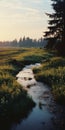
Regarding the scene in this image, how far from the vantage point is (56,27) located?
114 ft

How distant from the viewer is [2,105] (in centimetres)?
Answer: 1568

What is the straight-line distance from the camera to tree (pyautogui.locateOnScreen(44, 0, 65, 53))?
33.8 m

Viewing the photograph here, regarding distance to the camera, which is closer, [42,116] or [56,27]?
[42,116]

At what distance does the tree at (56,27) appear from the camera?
33812 mm

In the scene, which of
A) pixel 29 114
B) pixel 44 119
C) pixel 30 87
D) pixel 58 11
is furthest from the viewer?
pixel 58 11

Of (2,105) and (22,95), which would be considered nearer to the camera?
(2,105)

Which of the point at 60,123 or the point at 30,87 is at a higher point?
the point at 60,123

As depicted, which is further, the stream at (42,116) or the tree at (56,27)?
the tree at (56,27)

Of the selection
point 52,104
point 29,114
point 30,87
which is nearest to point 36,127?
point 29,114

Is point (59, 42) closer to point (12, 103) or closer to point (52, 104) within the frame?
point (52, 104)

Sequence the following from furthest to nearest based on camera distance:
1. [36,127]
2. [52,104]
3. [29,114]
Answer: [52,104] < [29,114] < [36,127]

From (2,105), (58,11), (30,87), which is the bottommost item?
(30,87)

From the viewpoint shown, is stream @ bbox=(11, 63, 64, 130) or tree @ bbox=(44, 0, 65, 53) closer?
stream @ bbox=(11, 63, 64, 130)

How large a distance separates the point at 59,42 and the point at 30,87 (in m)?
10.9
